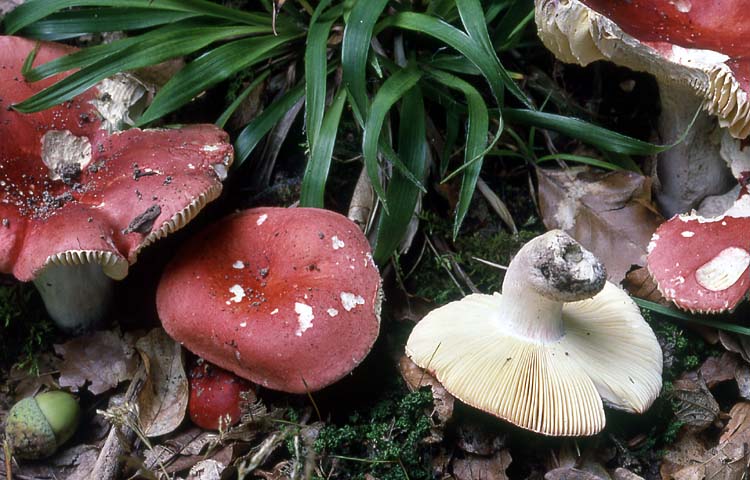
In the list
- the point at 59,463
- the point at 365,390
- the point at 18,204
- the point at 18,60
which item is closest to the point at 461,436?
the point at 365,390

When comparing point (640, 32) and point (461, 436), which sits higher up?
point (640, 32)

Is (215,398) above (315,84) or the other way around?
the other way around

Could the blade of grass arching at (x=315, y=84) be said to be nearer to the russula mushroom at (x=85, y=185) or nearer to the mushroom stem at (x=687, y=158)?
the russula mushroom at (x=85, y=185)

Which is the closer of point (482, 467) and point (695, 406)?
point (482, 467)

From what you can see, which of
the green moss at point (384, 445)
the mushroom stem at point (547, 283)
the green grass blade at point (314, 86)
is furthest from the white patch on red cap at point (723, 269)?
the green grass blade at point (314, 86)

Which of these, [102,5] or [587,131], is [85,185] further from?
[587,131]

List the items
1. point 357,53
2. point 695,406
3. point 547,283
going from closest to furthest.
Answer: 1. point 547,283
2. point 695,406
3. point 357,53

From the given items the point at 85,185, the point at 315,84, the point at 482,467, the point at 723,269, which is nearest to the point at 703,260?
the point at 723,269

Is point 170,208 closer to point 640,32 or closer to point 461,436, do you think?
point 461,436
